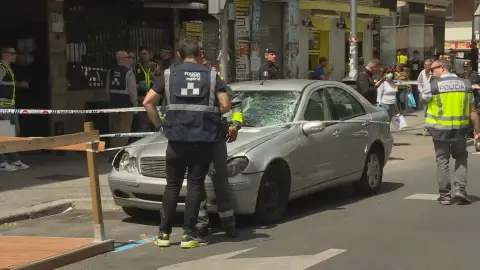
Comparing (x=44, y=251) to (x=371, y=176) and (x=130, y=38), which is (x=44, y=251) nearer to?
(x=371, y=176)

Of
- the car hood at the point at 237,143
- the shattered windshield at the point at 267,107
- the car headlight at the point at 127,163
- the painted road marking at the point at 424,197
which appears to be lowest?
the painted road marking at the point at 424,197

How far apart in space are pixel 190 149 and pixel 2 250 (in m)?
1.90

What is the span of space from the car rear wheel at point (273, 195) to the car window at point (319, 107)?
0.97 meters

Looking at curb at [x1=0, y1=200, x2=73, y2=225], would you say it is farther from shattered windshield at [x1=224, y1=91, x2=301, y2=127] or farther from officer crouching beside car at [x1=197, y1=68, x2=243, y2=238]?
officer crouching beside car at [x1=197, y1=68, x2=243, y2=238]

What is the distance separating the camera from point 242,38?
19.4 meters

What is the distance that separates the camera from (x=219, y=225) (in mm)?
8109

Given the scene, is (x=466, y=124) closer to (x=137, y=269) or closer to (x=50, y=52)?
(x=137, y=269)

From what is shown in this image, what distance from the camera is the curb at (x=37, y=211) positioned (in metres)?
8.57

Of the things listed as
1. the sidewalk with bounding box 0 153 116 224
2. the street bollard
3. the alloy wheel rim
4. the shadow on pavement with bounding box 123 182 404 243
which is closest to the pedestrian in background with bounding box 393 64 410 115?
the shadow on pavement with bounding box 123 182 404 243

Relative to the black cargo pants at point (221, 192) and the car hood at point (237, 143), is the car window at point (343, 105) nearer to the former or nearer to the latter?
the car hood at point (237, 143)

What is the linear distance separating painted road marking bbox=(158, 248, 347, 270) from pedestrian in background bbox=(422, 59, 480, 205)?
298cm

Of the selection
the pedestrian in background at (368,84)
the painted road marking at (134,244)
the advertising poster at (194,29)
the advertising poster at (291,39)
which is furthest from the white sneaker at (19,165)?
the advertising poster at (291,39)

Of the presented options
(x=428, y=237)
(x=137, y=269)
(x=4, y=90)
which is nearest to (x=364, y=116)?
(x=428, y=237)

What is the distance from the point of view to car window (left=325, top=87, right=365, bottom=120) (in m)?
9.51
